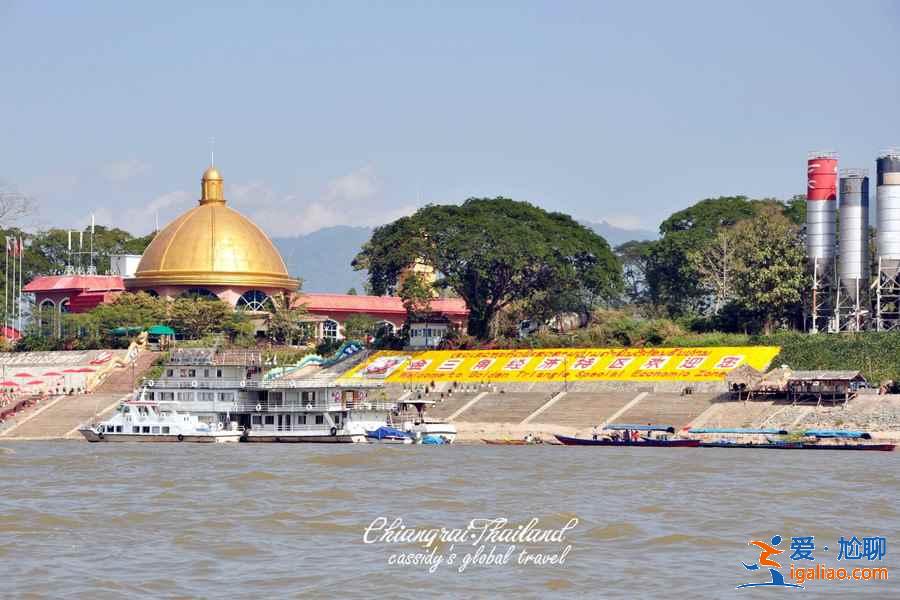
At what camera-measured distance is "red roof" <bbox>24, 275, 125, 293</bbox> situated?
11512 cm

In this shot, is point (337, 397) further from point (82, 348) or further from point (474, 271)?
point (82, 348)

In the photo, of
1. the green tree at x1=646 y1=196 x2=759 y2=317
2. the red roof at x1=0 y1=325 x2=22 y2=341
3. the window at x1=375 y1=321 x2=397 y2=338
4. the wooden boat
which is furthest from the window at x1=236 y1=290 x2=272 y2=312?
the wooden boat

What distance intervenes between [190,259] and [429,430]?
145 ft

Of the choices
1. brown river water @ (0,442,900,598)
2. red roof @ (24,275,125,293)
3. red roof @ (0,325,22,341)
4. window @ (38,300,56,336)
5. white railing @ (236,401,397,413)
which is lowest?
brown river water @ (0,442,900,598)

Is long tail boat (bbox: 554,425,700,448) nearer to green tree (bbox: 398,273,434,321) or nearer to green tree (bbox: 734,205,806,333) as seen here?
green tree (bbox: 734,205,806,333)

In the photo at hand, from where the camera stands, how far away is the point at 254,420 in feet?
247

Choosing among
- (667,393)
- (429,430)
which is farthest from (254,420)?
(667,393)

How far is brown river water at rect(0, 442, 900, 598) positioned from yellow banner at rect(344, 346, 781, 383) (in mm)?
21583

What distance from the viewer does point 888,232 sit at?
3361 inches

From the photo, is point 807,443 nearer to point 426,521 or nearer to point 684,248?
point 426,521

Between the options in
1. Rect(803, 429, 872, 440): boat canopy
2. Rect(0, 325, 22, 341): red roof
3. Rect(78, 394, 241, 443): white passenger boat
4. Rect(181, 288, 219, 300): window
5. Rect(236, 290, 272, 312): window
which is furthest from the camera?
Rect(0, 325, 22, 341): red roof

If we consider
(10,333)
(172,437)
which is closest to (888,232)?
(172,437)

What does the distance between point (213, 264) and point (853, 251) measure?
46620 mm

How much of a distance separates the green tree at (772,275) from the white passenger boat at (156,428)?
31656 mm
